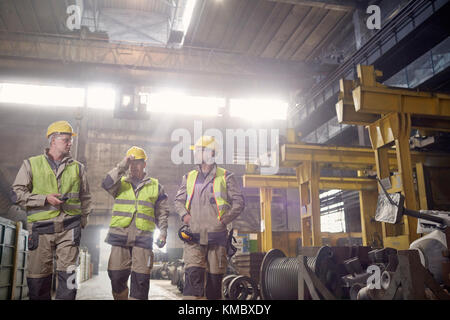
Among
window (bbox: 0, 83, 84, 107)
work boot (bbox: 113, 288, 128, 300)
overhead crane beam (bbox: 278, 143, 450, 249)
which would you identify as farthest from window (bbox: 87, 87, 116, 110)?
work boot (bbox: 113, 288, 128, 300)

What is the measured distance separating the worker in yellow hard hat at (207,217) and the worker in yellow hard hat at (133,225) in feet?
0.92

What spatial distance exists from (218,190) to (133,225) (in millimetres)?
890

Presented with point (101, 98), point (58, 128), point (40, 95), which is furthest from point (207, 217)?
point (40, 95)

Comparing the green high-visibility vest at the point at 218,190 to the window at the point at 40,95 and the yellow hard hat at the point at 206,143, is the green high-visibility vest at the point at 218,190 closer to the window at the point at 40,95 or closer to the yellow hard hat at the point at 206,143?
the yellow hard hat at the point at 206,143

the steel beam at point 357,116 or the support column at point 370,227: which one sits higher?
the steel beam at point 357,116

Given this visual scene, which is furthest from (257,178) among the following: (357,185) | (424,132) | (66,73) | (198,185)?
(198,185)

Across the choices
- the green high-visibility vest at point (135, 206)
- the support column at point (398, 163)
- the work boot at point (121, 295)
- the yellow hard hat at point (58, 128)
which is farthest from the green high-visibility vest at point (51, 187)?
the support column at point (398, 163)

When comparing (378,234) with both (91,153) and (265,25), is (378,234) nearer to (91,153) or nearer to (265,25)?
(265,25)

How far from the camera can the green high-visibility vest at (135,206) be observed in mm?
3768

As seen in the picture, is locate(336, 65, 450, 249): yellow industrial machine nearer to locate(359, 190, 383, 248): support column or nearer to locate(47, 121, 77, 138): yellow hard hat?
locate(359, 190, 383, 248): support column

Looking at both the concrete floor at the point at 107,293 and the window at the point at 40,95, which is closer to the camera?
the concrete floor at the point at 107,293

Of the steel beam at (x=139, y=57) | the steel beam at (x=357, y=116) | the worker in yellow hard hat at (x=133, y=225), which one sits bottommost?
the worker in yellow hard hat at (x=133, y=225)

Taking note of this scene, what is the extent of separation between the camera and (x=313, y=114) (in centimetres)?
1445

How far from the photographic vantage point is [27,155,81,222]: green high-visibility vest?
3397mm
